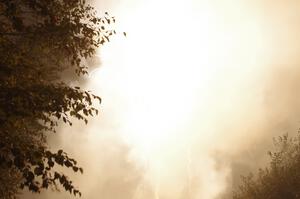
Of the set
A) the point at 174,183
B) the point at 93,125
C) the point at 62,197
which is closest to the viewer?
the point at 62,197

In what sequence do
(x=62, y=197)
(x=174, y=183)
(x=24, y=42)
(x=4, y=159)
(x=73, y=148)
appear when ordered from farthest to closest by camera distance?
1. (x=174, y=183)
2. (x=73, y=148)
3. (x=62, y=197)
4. (x=24, y=42)
5. (x=4, y=159)

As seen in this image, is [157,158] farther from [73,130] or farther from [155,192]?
[73,130]

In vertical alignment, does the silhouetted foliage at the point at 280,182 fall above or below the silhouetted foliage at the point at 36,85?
above

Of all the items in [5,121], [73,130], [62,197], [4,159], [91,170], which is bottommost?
[4,159]

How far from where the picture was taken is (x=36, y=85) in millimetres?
6660

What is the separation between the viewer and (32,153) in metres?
6.29

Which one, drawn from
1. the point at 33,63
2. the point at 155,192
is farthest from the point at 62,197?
the point at 33,63

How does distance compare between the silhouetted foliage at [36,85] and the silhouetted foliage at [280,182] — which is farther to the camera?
the silhouetted foliage at [280,182]

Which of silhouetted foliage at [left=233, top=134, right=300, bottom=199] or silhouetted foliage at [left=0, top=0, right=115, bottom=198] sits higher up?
silhouetted foliage at [left=233, top=134, right=300, bottom=199]

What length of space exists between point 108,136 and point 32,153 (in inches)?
3229

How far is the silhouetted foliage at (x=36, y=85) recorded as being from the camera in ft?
21.0

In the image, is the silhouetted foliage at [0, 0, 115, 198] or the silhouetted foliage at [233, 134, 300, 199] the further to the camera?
the silhouetted foliage at [233, 134, 300, 199]

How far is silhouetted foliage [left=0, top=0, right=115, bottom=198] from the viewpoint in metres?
6.39

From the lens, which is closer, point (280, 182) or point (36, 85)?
point (36, 85)
